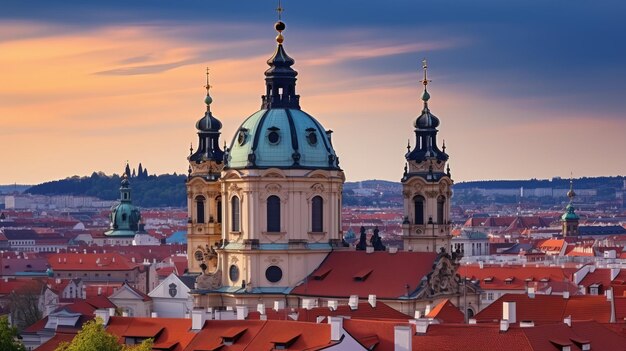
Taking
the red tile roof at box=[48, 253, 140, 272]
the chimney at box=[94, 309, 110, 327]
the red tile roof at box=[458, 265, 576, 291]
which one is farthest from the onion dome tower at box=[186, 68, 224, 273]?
the red tile roof at box=[48, 253, 140, 272]

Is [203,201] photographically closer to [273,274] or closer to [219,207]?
[219,207]

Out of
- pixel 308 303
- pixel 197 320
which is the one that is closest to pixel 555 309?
pixel 308 303

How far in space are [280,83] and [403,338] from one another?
3746cm

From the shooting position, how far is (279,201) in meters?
99.9

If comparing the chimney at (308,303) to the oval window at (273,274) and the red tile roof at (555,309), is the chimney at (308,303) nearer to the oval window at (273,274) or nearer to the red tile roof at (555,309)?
the oval window at (273,274)

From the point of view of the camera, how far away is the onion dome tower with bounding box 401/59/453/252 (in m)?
111

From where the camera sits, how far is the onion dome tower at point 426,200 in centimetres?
11119

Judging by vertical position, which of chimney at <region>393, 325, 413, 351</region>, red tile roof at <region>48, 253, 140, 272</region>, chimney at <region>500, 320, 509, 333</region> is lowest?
chimney at <region>393, 325, 413, 351</region>

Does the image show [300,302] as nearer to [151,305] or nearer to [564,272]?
[151,305]

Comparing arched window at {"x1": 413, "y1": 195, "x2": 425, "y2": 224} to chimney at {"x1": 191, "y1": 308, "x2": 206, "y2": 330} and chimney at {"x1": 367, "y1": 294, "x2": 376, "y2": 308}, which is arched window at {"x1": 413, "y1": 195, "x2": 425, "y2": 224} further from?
chimney at {"x1": 191, "y1": 308, "x2": 206, "y2": 330}

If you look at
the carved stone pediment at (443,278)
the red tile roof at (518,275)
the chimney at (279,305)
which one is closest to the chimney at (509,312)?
the chimney at (279,305)

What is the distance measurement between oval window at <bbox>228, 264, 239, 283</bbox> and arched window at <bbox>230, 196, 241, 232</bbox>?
6.74 feet

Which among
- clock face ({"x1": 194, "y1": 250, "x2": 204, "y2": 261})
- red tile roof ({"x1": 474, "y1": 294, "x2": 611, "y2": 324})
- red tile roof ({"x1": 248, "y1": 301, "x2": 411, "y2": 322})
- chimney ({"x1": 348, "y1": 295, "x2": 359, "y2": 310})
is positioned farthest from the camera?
clock face ({"x1": 194, "y1": 250, "x2": 204, "y2": 261})

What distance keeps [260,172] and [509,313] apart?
24832 millimetres
